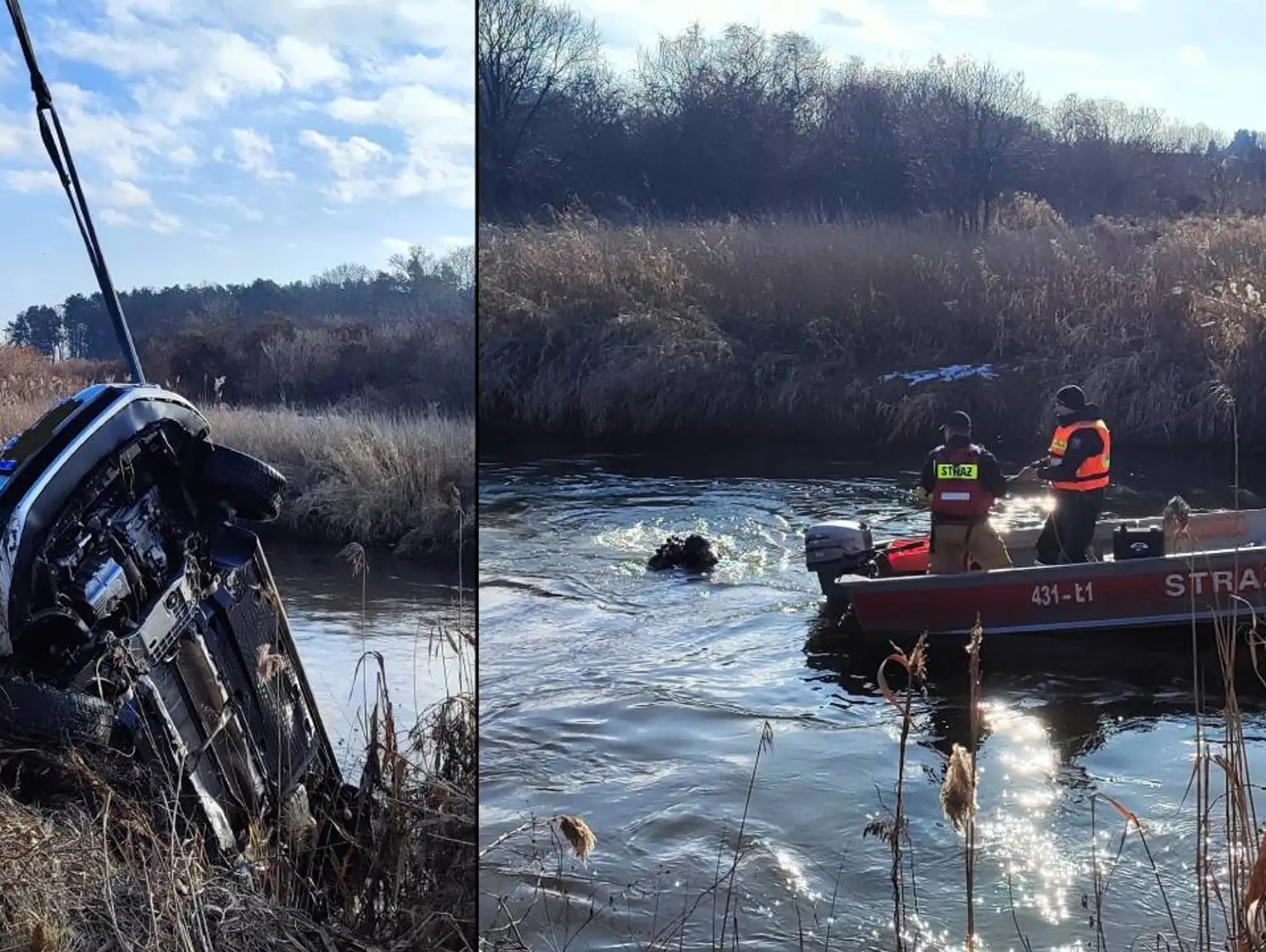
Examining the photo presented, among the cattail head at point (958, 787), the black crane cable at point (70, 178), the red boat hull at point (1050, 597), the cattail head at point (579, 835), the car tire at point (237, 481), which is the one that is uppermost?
the black crane cable at point (70, 178)

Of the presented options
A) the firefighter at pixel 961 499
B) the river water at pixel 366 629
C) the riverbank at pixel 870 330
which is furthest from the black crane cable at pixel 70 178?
the riverbank at pixel 870 330

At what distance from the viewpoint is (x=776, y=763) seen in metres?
7.16

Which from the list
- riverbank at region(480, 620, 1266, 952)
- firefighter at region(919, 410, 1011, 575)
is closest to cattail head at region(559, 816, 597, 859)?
riverbank at region(480, 620, 1266, 952)

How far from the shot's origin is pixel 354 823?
3.29 metres

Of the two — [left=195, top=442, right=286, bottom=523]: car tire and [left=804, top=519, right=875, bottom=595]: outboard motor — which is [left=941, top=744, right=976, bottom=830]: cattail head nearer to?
[left=195, top=442, right=286, bottom=523]: car tire

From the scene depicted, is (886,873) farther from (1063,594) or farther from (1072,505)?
(1072,505)

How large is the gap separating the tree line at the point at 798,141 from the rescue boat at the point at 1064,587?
17587 millimetres

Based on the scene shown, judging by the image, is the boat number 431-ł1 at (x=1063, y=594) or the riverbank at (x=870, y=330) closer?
the boat number 431-ł1 at (x=1063, y=594)

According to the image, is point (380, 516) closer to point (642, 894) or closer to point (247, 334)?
point (247, 334)

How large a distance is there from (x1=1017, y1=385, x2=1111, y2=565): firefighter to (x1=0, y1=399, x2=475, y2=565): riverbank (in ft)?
12.2

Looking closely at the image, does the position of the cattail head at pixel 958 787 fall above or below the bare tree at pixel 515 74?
below

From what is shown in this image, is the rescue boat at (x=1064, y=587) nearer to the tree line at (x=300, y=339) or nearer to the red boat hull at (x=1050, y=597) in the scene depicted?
the red boat hull at (x=1050, y=597)

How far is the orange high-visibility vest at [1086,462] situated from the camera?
332 inches

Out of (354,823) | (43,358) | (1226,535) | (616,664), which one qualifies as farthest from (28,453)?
(1226,535)
